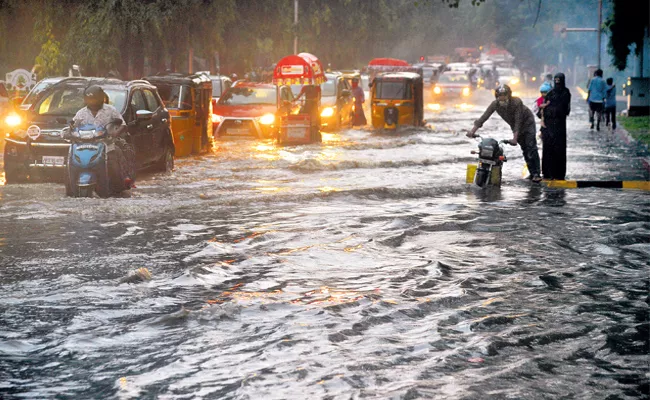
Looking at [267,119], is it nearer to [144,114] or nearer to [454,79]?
[144,114]

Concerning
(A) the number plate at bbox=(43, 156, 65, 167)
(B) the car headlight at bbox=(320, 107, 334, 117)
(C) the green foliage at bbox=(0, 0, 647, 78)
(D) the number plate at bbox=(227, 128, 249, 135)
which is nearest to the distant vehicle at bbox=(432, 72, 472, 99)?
(C) the green foliage at bbox=(0, 0, 647, 78)

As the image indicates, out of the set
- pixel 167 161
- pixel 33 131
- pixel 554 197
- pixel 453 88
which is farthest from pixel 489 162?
pixel 453 88

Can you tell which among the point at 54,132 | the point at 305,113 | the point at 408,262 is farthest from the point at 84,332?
the point at 305,113

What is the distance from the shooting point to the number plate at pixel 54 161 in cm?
1564

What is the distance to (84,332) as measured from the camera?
7262mm

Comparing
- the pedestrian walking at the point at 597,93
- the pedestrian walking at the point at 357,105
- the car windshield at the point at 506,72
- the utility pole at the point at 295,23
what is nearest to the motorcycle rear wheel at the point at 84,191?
the pedestrian walking at the point at 597,93

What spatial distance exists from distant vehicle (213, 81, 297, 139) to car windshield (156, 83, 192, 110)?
495 cm

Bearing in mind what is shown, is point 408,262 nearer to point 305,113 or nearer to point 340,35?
point 305,113

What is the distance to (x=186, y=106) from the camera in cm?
2222

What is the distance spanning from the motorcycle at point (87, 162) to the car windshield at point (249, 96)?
49.6ft

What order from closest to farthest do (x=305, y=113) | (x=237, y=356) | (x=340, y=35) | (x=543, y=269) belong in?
1. (x=237, y=356)
2. (x=543, y=269)
3. (x=305, y=113)
4. (x=340, y=35)

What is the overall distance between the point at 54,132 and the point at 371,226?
5645 millimetres

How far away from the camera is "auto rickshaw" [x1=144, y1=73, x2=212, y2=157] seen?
869 inches

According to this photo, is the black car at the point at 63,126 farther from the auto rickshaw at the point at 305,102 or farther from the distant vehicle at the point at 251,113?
the distant vehicle at the point at 251,113
